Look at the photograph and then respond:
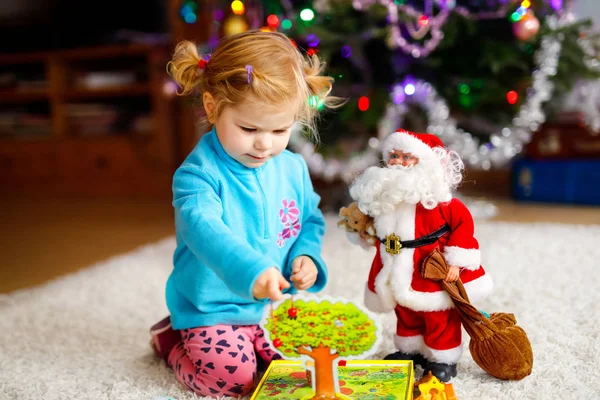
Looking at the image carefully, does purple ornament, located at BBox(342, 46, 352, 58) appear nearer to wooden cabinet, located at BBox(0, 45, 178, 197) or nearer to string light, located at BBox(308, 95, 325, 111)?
string light, located at BBox(308, 95, 325, 111)

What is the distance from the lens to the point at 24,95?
3494 mm

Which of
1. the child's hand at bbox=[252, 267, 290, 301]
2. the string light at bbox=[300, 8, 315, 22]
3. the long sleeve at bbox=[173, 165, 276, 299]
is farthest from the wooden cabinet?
the child's hand at bbox=[252, 267, 290, 301]

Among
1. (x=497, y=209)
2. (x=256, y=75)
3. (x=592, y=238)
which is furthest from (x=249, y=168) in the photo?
(x=497, y=209)

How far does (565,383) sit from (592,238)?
1.02m

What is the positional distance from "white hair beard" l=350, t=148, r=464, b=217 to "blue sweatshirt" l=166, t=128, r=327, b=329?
16cm

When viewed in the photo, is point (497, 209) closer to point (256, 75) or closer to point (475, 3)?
point (475, 3)

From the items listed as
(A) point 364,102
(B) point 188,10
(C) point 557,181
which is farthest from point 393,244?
(C) point 557,181

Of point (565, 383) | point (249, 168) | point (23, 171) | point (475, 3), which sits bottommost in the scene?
point (23, 171)

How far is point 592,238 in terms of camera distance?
1805mm

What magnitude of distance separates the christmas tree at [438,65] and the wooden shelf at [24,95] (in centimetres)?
172

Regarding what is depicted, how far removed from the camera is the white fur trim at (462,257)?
3.01 ft

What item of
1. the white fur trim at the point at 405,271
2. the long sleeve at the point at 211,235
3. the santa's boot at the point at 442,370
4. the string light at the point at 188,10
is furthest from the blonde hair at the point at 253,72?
the string light at the point at 188,10

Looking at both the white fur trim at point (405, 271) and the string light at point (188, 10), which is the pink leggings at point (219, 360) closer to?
the white fur trim at point (405, 271)

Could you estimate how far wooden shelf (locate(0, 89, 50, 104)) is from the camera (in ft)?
11.3
